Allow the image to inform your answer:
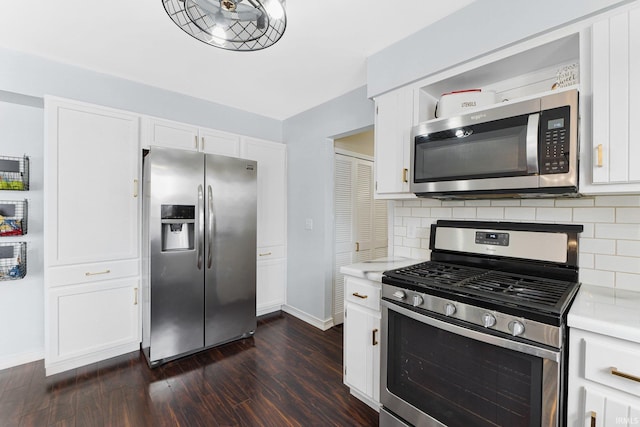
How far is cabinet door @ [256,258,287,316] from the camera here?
3.45 m

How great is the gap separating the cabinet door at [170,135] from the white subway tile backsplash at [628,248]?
10.8 feet

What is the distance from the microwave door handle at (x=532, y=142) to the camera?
4.51 feet

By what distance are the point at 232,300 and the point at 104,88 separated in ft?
7.50

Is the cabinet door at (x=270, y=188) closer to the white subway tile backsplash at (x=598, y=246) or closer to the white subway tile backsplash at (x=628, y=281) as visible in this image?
the white subway tile backsplash at (x=598, y=246)

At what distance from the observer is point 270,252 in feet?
11.6

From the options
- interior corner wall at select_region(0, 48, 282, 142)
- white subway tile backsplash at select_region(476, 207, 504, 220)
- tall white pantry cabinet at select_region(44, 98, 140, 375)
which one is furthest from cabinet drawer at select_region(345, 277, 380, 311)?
interior corner wall at select_region(0, 48, 282, 142)

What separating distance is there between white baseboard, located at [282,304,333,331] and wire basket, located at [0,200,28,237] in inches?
105

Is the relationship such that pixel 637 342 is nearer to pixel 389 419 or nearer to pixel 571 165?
pixel 571 165

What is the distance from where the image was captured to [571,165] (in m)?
1.29

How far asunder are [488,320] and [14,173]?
11.3ft

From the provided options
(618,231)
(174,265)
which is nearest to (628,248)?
(618,231)

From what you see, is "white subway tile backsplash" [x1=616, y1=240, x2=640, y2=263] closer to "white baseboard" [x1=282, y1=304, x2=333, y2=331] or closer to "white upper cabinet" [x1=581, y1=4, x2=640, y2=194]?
"white upper cabinet" [x1=581, y1=4, x2=640, y2=194]

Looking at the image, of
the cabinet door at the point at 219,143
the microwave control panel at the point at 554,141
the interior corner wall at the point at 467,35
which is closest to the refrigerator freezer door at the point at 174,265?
the cabinet door at the point at 219,143

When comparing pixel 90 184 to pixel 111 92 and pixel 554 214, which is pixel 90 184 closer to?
pixel 111 92
